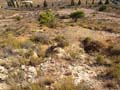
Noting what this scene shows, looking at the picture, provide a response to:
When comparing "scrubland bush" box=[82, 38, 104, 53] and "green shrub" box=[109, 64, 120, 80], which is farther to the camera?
"scrubland bush" box=[82, 38, 104, 53]

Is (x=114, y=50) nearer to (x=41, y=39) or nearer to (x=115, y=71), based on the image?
(x=115, y=71)

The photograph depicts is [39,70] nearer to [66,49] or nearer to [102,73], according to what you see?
[102,73]

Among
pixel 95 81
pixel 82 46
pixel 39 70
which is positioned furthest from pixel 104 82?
pixel 82 46

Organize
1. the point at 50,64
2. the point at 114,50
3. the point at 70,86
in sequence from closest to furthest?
the point at 70,86 → the point at 50,64 → the point at 114,50

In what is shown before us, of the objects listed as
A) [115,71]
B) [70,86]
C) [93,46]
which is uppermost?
[70,86]

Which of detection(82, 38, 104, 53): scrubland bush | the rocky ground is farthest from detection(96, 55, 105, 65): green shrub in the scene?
detection(82, 38, 104, 53): scrubland bush

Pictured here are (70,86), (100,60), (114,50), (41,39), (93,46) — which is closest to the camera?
(70,86)

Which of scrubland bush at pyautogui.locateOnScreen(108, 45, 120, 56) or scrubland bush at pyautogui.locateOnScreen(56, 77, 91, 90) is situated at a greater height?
scrubland bush at pyautogui.locateOnScreen(56, 77, 91, 90)

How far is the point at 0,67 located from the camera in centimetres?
1230

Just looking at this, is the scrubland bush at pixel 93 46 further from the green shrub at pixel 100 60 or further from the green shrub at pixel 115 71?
the green shrub at pixel 115 71

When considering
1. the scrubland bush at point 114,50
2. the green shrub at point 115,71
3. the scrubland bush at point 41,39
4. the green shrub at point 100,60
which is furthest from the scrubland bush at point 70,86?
the scrubland bush at point 41,39

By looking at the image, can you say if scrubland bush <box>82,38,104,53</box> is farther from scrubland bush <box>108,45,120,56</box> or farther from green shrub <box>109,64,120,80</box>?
green shrub <box>109,64,120,80</box>

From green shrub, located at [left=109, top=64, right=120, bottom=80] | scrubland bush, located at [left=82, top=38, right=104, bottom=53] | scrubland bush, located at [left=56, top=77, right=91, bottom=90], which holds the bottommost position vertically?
scrubland bush, located at [left=82, top=38, right=104, bottom=53]

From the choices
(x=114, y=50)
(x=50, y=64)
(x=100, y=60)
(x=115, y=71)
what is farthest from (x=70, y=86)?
(x=114, y=50)
